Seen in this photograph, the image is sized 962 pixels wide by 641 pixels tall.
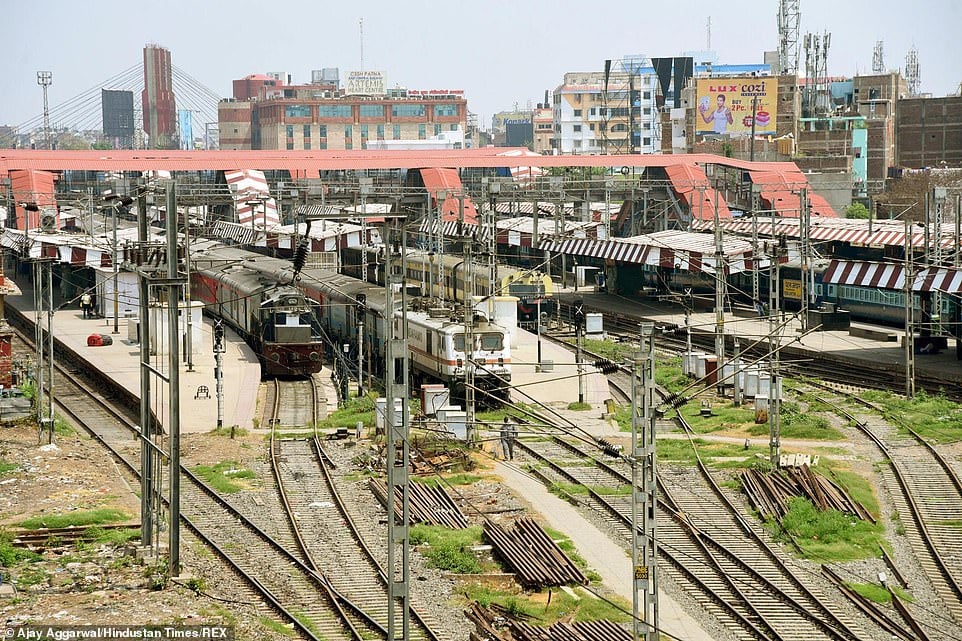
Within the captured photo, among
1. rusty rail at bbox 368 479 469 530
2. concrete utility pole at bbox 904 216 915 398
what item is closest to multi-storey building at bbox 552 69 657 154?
concrete utility pole at bbox 904 216 915 398

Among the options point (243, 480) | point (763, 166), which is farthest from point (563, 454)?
point (763, 166)

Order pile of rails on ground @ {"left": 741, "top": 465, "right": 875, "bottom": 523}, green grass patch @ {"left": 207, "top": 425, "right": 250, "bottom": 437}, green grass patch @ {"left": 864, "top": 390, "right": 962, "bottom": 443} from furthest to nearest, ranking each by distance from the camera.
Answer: green grass patch @ {"left": 207, "top": 425, "right": 250, "bottom": 437}
green grass patch @ {"left": 864, "top": 390, "right": 962, "bottom": 443}
pile of rails on ground @ {"left": 741, "top": 465, "right": 875, "bottom": 523}

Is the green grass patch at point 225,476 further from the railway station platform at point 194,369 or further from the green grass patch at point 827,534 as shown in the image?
the green grass patch at point 827,534

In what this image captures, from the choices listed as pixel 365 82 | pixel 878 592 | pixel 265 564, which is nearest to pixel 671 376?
pixel 878 592

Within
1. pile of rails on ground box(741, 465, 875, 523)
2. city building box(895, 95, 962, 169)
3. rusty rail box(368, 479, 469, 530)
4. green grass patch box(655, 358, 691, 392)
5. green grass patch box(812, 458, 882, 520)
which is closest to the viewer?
rusty rail box(368, 479, 469, 530)

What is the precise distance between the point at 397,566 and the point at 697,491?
7.17m

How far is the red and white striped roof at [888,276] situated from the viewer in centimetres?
3662

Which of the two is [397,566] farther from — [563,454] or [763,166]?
[763,166]

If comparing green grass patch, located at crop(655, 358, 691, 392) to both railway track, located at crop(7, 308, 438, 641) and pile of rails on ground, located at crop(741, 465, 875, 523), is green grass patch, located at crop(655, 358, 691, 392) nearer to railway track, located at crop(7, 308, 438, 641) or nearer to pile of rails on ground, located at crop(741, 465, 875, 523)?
pile of rails on ground, located at crop(741, 465, 875, 523)

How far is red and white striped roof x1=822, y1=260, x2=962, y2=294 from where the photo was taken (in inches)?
1442

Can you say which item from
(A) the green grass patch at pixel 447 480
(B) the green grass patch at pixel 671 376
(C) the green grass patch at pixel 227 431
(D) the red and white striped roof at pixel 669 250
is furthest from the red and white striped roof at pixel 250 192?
(A) the green grass patch at pixel 447 480

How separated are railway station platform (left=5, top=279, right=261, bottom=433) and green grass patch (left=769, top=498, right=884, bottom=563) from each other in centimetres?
1201

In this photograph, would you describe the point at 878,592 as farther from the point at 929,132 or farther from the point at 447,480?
the point at 929,132

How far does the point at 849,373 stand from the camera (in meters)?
38.8
